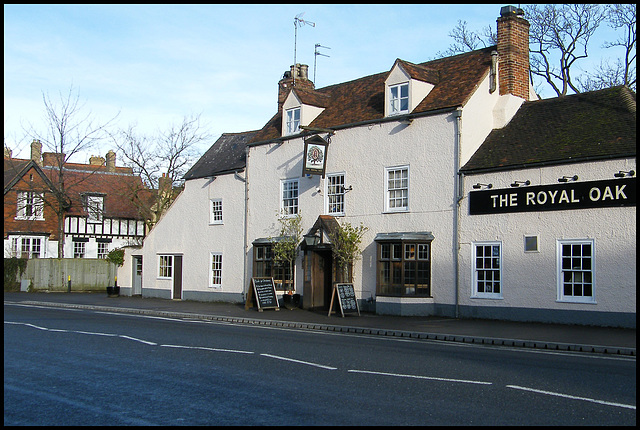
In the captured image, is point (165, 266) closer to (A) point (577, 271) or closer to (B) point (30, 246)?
(B) point (30, 246)

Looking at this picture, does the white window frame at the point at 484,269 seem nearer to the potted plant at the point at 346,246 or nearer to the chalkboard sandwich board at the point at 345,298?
the chalkboard sandwich board at the point at 345,298

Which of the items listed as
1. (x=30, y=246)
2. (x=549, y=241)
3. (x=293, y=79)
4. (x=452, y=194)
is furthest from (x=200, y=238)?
(x=30, y=246)

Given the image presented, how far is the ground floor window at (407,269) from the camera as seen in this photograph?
23.5 meters

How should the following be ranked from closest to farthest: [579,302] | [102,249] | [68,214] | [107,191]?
[579,302] < [68,214] < [102,249] < [107,191]

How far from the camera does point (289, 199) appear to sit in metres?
28.4

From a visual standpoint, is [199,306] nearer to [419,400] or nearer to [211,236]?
[211,236]

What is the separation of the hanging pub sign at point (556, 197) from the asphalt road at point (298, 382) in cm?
639

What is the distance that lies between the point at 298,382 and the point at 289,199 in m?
18.5

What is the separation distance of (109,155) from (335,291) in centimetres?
4373

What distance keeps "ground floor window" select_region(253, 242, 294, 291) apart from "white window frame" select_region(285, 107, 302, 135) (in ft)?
16.0

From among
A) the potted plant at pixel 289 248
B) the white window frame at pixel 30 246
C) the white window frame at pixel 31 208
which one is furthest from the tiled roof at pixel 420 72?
the white window frame at pixel 30 246

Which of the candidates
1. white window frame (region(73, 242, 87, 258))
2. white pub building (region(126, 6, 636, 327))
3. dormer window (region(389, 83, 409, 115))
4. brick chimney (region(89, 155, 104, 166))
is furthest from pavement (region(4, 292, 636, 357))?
brick chimney (region(89, 155, 104, 166))

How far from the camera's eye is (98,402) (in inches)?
350

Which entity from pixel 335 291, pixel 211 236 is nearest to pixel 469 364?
pixel 335 291
